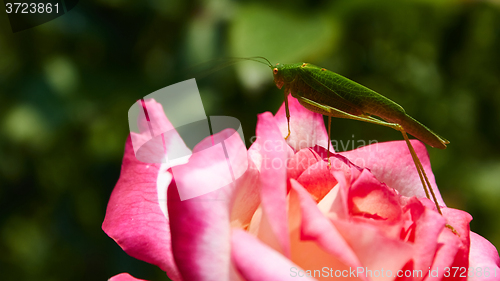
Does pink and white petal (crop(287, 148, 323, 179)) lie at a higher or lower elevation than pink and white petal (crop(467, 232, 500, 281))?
higher

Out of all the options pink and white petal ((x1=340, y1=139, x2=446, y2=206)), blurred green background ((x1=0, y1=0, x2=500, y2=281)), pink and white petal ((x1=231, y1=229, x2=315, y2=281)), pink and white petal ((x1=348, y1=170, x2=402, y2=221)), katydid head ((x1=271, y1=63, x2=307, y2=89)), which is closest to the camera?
pink and white petal ((x1=231, y1=229, x2=315, y2=281))

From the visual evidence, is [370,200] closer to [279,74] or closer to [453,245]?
[453,245]

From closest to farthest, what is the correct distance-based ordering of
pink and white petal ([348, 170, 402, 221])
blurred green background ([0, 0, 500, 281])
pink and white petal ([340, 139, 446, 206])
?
pink and white petal ([348, 170, 402, 221])
pink and white petal ([340, 139, 446, 206])
blurred green background ([0, 0, 500, 281])

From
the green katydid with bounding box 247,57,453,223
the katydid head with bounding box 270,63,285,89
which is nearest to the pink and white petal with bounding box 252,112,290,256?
the green katydid with bounding box 247,57,453,223

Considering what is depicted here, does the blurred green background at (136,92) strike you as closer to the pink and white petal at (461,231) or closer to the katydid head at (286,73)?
the katydid head at (286,73)

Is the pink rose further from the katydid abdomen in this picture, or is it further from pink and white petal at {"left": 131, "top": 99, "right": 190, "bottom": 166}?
the katydid abdomen

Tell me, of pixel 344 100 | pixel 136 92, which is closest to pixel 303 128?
pixel 344 100

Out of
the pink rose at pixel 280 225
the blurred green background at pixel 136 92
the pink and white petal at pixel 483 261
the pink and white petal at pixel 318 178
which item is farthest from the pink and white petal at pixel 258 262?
the blurred green background at pixel 136 92

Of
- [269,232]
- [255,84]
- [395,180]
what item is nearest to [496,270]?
[395,180]
